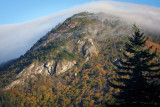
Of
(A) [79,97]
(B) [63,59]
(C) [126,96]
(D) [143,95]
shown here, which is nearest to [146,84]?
(D) [143,95]

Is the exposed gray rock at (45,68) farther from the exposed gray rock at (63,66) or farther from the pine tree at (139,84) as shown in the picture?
the pine tree at (139,84)

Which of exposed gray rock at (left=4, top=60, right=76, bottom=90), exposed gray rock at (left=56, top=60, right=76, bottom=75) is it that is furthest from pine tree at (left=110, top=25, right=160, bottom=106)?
exposed gray rock at (left=56, top=60, right=76, bottom=75)

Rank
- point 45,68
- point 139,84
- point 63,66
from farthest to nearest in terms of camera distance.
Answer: point 63,66 → point 45,68 → point 139,84

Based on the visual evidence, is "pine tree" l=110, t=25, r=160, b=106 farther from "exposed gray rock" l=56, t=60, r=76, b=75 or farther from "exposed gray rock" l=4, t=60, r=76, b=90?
"exposed gray rock" l=56, t=60, r=76, b=75

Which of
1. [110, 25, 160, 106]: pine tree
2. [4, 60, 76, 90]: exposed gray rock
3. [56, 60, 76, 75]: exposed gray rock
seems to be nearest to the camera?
[110, 25, 160, 106]: pine tree

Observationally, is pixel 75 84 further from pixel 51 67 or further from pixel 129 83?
pixel 129 83

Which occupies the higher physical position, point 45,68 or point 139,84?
point 139,84

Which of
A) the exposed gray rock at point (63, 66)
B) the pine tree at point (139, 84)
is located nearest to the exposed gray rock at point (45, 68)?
the exposed gray rock at point (63, 66)

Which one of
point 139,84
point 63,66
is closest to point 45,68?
point 63,66

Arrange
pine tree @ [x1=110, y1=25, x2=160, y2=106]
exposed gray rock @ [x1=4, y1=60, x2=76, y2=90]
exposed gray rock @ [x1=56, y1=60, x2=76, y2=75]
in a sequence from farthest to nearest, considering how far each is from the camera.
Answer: exposed gray rock @ [x1=56, y1=60, x2=76, y2=75] → exposed gray rock @ [x1=4, y1=60, x2=76, y2=90] → pine tree @ [x1=110, y1=25, x2=160, y2=106]

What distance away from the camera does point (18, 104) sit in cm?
13138

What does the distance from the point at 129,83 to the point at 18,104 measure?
5429 inches

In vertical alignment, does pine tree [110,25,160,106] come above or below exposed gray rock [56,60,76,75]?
above

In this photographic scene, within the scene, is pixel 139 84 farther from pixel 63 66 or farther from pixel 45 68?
pixel 45 68
